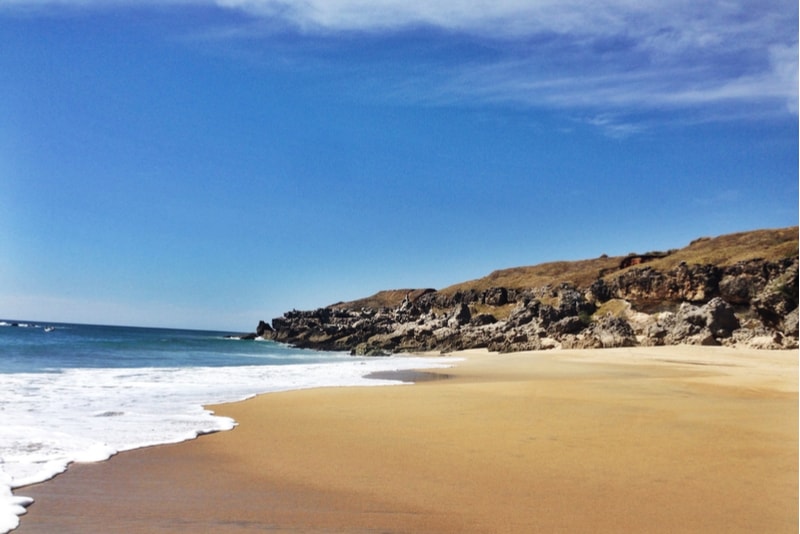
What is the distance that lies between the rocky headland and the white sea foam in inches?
920

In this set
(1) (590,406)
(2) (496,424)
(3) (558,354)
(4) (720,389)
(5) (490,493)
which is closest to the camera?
(5) (490,493)

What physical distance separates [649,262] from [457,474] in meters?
68.2

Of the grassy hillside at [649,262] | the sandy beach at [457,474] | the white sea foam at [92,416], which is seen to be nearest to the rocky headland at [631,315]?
the grassy hillside at [649,262]

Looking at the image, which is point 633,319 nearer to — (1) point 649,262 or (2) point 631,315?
(2) point 631,315

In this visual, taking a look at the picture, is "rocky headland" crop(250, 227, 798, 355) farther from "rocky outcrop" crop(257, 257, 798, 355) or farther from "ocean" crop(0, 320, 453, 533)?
"ocean" crop(0, 320, 453, 533)

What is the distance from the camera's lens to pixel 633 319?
45500 mm

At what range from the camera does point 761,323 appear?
32312mm

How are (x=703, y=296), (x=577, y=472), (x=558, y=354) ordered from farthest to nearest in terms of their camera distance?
(x=703, y=296)
(x=558, y=354)
(x=577, y=472)

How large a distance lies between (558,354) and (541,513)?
1102 inches

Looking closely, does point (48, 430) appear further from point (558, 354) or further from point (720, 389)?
point (558, 354)

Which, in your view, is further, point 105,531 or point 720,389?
point 720,389

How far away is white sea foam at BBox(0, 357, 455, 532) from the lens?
6238mm

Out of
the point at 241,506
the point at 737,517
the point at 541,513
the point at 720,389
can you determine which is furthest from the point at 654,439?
the point at 720,389

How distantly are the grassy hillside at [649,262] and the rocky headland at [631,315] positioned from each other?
1.44 ft
